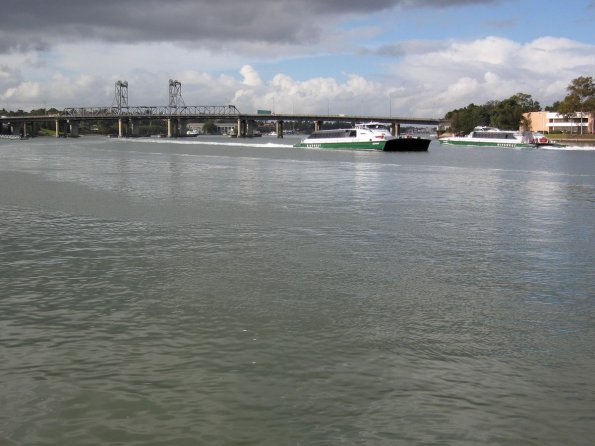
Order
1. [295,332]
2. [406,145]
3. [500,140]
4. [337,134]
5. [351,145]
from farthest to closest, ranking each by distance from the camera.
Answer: [500,140] → [337,134] → [406,145] → [351,145] → [295,332]

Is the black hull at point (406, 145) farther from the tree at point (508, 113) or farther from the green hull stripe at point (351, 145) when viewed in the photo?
the tree at point (508, 113)

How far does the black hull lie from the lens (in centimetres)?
9382

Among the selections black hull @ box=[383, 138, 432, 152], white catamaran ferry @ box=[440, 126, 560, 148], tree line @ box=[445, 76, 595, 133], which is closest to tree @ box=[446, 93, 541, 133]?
tree line @ box=[445, 76, 595, 133]

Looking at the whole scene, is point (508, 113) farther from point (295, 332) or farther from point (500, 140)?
point (295, 332)

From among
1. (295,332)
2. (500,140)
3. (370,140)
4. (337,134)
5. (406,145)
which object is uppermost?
(337,134)

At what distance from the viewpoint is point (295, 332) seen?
9.72 m

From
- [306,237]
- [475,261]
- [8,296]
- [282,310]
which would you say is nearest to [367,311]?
[282,310]

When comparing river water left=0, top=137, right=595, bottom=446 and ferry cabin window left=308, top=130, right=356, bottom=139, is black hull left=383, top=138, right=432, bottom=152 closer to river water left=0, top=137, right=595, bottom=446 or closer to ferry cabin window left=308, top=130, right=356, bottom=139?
ferry cabin window left=308, top=130, right=356, bottom=139

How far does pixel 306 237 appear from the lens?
18484 millimetres

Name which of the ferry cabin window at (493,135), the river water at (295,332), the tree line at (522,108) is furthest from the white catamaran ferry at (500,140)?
the river water at (295,332)

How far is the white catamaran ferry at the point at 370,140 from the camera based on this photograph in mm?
93000

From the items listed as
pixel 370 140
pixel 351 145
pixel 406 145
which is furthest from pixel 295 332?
pixel 406 145

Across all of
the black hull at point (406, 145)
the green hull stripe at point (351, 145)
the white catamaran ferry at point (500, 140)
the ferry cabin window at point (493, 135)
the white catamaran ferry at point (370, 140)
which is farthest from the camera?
the ferry cabin window at point (493, 135)

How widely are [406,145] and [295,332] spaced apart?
293 feet
